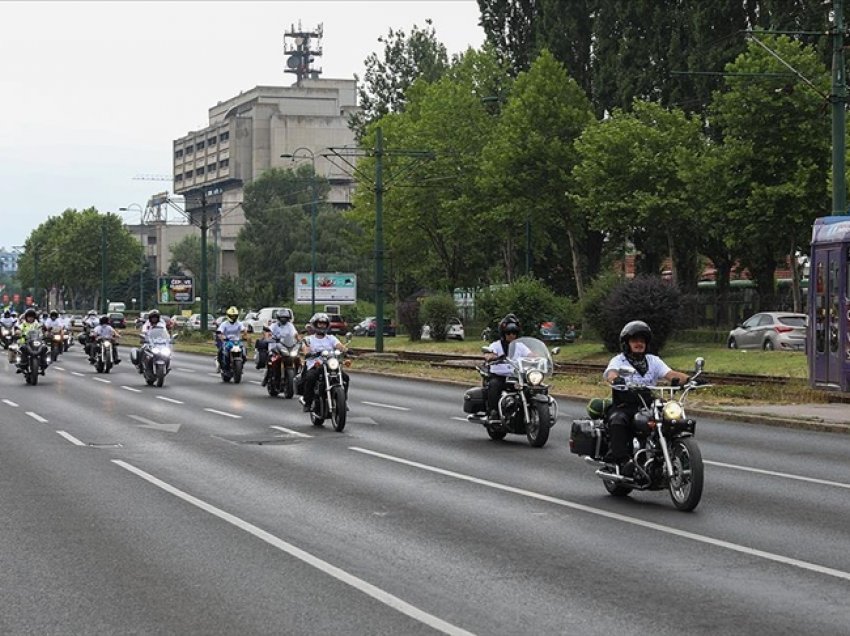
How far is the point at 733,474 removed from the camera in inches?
626

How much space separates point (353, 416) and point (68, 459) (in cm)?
796

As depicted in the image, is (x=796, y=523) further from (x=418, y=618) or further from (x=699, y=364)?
(x=418, y=618)

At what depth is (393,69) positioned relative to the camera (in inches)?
3954

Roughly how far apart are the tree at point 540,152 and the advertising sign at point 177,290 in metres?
52.0

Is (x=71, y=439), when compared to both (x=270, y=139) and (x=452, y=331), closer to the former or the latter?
(x=452, y=331)

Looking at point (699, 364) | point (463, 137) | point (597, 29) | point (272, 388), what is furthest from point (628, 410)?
point (463, 137)

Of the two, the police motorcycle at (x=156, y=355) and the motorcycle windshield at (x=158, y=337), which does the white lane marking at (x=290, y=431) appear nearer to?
the police motorcycle at (x=156, y=355)

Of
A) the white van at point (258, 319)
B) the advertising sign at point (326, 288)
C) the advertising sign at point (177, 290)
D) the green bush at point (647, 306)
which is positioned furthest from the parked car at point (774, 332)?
the advertising sign at point (177, 290)

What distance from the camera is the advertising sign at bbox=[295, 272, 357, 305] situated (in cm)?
9638

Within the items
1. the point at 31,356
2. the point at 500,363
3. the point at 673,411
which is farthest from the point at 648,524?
the point at 31,356

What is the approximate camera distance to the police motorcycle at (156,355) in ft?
114

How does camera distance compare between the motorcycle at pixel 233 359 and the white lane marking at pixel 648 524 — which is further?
the motorcycle at pixel 233 359

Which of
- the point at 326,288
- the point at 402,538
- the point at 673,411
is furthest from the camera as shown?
the point at 326,288

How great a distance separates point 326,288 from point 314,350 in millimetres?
74670
